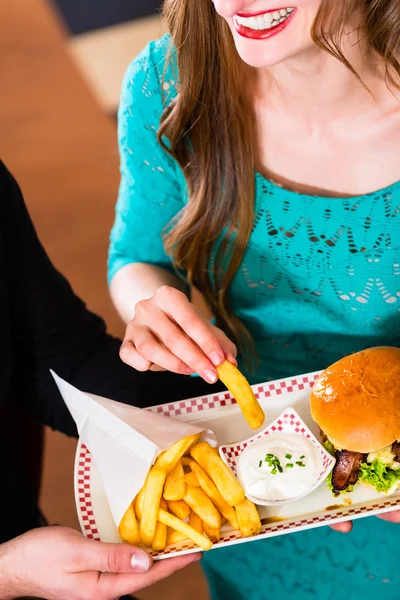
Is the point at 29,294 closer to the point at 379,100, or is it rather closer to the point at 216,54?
the point at 216,54

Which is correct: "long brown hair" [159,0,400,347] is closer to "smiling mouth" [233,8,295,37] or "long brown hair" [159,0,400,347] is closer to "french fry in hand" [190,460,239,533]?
"smiling mouth" [233,8,295,37]

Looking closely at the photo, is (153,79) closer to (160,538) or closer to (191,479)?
(191,479)

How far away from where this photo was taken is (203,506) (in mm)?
1316

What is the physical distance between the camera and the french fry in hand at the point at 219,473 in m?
1.33

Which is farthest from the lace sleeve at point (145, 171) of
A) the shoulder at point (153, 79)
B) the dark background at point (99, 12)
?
the dark background at point (99, 12)

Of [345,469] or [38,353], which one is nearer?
[345,469]

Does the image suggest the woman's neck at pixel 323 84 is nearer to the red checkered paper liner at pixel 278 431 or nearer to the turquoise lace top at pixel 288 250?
the turquoise lace top at pixel 288 250

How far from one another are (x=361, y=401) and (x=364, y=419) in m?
0.04

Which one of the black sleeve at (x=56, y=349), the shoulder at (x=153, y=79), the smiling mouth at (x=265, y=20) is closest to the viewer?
the smiling mouth at (x=265, y=20)

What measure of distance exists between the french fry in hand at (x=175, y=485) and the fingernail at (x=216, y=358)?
0.21m

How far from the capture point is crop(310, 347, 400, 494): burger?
1330 mm

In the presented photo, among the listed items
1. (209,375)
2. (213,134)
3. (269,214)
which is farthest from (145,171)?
(209,375)

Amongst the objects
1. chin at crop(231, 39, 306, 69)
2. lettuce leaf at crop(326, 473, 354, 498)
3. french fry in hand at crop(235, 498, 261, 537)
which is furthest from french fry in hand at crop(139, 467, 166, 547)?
chin at crop(231, 39, 306, 69)

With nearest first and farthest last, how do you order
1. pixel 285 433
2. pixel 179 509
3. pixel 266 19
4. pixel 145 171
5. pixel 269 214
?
pixel 266 19
pixel 179 509
pixel 285 433
pixel 269 214
pixel 145 171
